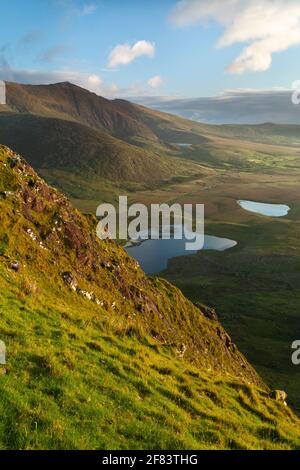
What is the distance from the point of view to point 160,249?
16888 cm

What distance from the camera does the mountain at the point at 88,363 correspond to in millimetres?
15078

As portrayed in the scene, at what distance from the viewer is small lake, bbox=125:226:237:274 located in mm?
150375

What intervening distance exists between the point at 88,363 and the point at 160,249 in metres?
149

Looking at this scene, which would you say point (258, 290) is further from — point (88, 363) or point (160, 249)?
point (88, 363)

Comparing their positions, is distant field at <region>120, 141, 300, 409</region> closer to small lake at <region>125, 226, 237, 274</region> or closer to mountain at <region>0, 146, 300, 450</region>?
small lake at <region>125, 226, 237, 274</region>

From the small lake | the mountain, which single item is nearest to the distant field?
the small lake

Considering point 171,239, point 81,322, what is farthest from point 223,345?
point 171,239

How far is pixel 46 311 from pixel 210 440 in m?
12.5

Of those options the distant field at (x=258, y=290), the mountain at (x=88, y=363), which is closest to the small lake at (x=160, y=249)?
the distant field at (x=258, y=290)

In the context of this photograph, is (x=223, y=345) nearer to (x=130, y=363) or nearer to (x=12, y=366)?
(x=130, y=363)

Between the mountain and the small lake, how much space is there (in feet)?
339

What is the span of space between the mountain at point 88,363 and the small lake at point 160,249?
103287 millimetres

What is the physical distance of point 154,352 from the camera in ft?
88.1

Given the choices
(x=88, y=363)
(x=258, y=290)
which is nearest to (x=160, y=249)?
(x=258, y=290)
